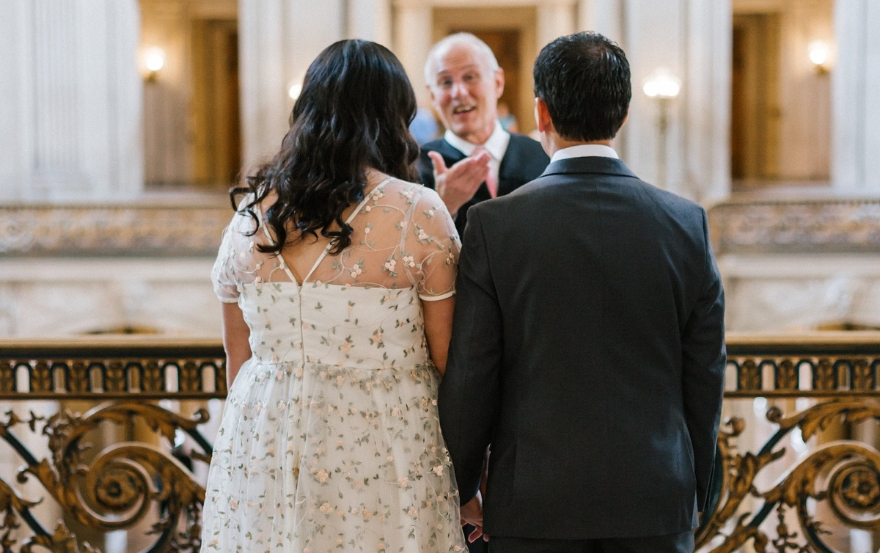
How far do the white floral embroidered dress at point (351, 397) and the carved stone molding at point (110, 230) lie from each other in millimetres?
11897

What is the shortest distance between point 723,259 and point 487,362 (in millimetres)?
12040

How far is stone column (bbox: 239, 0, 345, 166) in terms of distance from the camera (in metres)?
15.2

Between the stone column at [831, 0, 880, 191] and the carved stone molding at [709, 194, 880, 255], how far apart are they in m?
2.81

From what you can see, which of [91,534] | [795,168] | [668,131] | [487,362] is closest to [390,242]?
[487,362]

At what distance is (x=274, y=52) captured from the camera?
49.8ft

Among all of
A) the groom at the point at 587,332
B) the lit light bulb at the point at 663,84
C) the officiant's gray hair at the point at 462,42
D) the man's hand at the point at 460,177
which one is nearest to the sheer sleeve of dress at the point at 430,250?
the groom at the point at 587,332

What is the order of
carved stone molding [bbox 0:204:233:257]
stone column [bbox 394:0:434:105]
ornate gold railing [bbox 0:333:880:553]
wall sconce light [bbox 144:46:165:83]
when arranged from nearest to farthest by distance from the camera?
ornate gold railing [bbox 0:333:880:553], carved stone molding [bbox 0:204:233:257], stone column [bbox 394:0:434:105], wall sconce light [bbox 144:46:165:83]

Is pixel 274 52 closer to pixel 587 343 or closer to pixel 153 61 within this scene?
pixel 153 61

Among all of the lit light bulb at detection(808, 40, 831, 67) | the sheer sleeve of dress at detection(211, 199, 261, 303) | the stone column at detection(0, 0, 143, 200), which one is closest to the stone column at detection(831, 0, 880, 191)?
the lit light bulb at detection(808, 40, 831, 67)

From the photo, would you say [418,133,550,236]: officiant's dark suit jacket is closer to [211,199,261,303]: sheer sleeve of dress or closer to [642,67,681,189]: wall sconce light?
[211,199,261,303]: sheer sleeve of dress

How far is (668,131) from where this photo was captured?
1526cm

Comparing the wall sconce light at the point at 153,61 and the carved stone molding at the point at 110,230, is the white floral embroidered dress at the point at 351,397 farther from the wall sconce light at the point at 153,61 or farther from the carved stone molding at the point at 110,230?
the wall sconce light at the point at 153,61

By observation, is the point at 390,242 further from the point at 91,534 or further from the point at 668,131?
the point at 668,131

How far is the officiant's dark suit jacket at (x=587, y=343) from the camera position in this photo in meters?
2.19
